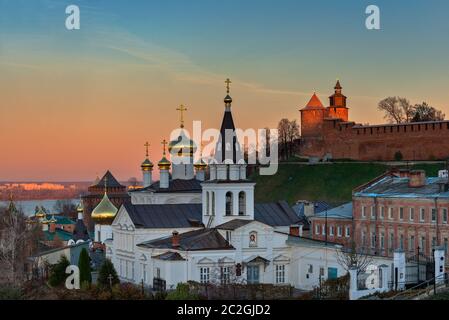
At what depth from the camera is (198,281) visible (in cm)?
3309

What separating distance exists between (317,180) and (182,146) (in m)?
25.2

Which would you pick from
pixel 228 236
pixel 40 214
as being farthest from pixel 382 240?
pixel 40 214

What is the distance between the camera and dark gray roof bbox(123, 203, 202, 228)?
36.8 meters

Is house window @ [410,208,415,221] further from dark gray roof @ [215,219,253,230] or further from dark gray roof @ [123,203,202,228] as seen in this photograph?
dark gray roof @ [123,203,202,228]

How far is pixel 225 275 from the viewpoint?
33469mm

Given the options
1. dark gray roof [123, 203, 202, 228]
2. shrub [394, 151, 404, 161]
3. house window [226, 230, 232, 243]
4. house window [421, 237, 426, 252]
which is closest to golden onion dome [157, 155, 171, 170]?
dark gray roof [123, 203, 202, 228]

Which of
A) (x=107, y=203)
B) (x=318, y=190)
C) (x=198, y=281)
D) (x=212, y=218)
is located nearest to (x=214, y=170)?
(x=212, y=218)

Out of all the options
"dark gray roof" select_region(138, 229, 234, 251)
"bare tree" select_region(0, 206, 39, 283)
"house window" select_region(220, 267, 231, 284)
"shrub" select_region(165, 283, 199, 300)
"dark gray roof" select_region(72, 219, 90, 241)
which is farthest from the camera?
"dark gray roof" select_region(72, 219, 90, 241)

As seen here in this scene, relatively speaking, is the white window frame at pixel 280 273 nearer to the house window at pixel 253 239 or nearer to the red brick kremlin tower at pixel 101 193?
the house window at pixel 253 239

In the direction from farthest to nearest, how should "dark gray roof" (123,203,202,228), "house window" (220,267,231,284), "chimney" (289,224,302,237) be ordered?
"chimney" (289,224,302,237), "dark gray roof" (123,203,202,228), "house window" (220,267,231,284)

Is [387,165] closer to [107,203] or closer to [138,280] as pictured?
[107,203]

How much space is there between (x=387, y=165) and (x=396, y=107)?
14.8 meters

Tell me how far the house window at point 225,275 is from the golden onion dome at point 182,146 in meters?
12.7

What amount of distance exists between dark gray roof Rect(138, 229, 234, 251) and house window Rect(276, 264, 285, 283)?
82.9 inches
